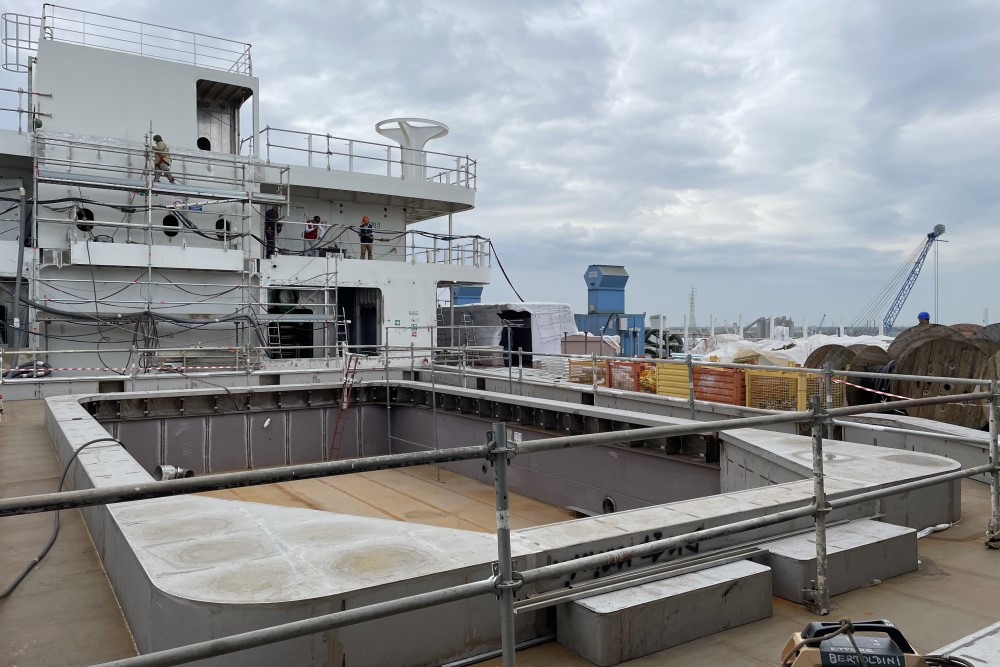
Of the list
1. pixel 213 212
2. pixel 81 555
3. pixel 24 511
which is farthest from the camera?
pixel 213 212

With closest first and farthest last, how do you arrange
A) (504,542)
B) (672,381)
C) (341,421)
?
(504,542) < (672,381) < (341,421)

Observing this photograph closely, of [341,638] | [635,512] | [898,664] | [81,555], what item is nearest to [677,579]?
[635,512]

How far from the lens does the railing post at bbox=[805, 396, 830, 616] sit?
3.68 m

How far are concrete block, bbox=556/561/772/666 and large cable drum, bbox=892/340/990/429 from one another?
7357mm

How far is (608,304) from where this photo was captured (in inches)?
1345

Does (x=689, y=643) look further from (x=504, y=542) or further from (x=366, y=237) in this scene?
(x=366, y=237)

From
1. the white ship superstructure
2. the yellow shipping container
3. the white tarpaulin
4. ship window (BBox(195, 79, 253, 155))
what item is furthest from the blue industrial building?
the yellow shipping container

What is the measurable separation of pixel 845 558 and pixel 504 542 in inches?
102

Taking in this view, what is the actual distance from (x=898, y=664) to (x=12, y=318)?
68.6ft

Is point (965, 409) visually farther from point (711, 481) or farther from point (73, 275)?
point (73, 275)

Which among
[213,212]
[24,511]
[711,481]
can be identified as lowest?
[711,481]

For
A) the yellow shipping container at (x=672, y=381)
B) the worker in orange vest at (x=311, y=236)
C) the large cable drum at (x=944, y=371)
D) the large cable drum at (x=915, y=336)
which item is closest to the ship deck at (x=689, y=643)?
the large cable drum at (x=944, y=371)

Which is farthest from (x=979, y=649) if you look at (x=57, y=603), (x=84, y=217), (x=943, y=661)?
(x=84, y=217)

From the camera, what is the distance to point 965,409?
9.49 m
